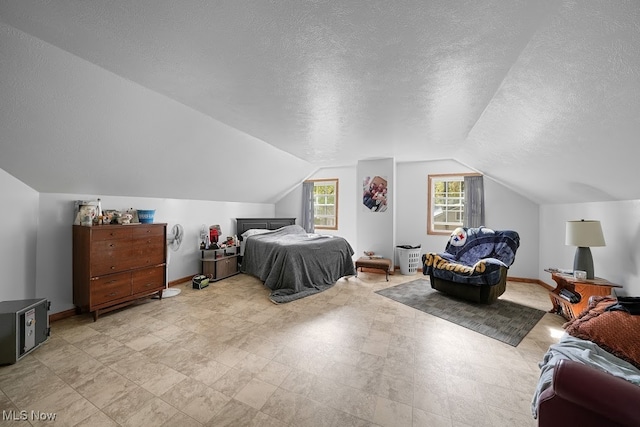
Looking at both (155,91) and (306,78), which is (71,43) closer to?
(155,91)

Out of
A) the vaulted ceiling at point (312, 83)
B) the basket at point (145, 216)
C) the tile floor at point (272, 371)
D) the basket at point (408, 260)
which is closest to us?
the vaulted ceiling at point (312, 83)

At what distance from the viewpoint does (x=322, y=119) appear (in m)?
3.17

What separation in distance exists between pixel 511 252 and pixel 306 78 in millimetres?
3881

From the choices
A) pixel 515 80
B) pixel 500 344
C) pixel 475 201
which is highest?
pixel 515 80

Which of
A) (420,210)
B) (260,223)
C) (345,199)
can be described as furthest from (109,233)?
(420,210)

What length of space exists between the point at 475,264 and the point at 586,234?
1301 millimetres

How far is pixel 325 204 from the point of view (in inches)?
268

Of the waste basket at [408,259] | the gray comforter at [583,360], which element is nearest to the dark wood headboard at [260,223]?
the waste basket at [408,259]

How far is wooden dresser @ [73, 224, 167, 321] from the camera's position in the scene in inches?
115

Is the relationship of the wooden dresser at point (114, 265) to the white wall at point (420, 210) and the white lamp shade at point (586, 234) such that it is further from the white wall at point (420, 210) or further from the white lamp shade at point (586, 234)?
the white lamp shade at point (586, 234)

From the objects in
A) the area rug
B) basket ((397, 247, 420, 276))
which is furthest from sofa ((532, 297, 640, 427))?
basket ((397, 247, 420, 276))

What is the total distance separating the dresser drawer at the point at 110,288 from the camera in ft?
9.61

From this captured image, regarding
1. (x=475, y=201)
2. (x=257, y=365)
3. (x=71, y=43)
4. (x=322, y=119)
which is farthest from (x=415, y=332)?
(x=71, y=43)

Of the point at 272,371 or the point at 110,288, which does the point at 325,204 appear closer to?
the point at 110,288
